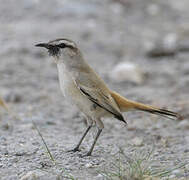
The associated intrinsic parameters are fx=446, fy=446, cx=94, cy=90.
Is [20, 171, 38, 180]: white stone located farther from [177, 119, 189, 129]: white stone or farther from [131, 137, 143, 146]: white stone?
[177, 119, 189, 129]: white stone

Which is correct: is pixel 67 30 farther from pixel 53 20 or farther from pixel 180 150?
pixel 180 150

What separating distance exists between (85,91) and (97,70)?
431 cm

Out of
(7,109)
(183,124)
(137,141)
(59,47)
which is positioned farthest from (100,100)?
(7,109)

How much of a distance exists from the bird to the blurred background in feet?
1.72

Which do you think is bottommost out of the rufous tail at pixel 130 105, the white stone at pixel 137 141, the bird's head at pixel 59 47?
the white stone at pixel 137 141

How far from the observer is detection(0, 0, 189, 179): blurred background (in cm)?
595

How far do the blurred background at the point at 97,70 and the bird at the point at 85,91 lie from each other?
525mm

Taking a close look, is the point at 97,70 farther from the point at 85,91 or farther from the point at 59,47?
the point at 85,91

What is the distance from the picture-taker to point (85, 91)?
5.49 meters

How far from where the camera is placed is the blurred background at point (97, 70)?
5945 millimetres

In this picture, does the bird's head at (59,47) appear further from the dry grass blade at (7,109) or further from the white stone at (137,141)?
the dry grass blade at (7,109)

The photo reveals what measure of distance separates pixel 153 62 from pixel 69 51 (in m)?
4.93

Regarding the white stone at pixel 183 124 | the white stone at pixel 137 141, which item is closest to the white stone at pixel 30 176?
the white stone at pixel 137 141

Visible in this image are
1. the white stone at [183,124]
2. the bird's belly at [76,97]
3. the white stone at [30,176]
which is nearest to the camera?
the white stone at [30,176]
